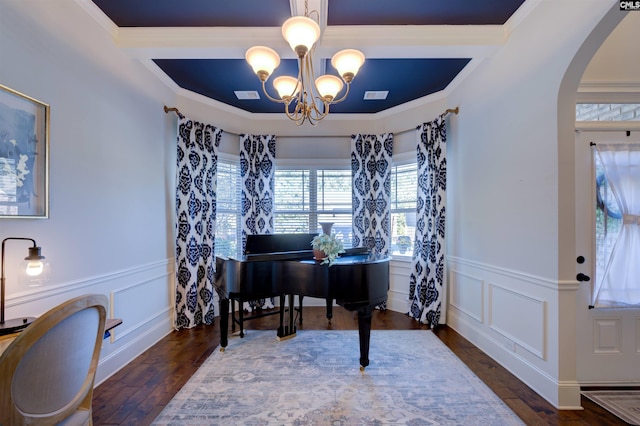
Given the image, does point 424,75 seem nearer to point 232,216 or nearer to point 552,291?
point 552,291

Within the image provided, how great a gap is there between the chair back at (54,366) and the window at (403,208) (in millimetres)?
3666

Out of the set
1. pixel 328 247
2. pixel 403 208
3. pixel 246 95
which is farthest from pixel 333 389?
pixel 246 95

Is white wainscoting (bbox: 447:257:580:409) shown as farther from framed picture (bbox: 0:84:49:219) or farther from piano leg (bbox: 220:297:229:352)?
framed picture (bbox: 0:84:49:219)

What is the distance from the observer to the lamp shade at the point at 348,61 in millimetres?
1992

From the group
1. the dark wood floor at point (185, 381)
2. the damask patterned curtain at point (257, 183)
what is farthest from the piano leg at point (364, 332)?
the damask patterned curtain at point (257, 183)

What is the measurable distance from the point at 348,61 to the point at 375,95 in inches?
70.9

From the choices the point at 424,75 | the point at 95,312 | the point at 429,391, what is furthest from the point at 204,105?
the point at 429,391

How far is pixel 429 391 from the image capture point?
7.07ft

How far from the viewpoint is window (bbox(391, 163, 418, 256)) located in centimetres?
406

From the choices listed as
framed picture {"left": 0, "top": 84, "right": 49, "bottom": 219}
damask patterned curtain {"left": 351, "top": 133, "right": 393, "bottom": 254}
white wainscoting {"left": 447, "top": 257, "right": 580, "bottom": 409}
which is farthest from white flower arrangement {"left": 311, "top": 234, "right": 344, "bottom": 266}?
framed picture {"left": 0, "top": 84, "right": 49, "bottom": 219}

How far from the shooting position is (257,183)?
4.19m

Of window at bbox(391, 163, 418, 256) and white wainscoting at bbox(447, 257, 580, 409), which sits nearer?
white wainscoting at bbox(447, 257, 580, 409)

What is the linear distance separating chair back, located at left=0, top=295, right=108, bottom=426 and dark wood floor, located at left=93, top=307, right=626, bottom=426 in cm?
99

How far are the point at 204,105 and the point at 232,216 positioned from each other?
1.57 meters
